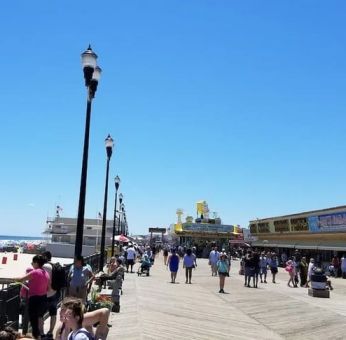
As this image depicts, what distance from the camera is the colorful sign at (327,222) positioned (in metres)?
36.3

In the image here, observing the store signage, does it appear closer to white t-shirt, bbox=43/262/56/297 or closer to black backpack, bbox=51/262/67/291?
black backpack, bbox=51/262/67/291

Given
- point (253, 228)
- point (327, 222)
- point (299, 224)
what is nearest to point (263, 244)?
point (253, 228)

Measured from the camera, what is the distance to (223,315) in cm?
1391

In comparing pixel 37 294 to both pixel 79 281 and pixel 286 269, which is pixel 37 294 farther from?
pixel 286 269

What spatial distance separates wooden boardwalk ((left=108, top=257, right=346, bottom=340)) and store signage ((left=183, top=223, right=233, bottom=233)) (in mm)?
51057

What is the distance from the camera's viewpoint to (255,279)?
2386cm

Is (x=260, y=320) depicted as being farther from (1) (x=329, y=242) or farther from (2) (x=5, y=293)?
(1) (x=329, y=242)

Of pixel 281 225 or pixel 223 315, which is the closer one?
pixel 223 315

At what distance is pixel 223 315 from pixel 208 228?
2287 inches

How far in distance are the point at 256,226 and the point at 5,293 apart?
53.9 metres

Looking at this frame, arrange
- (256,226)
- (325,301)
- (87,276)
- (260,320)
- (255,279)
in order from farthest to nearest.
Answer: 1. (256,226)
2. (255,279)
3. (325,301)
4. (260,320)
5. (87,276)

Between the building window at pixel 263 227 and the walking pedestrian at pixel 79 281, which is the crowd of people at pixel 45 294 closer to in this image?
the walking pedestrian at pixel 79 281

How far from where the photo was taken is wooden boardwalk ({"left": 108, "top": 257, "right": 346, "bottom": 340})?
1112cm

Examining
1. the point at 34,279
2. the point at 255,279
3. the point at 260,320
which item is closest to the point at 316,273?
the point at 255,279
